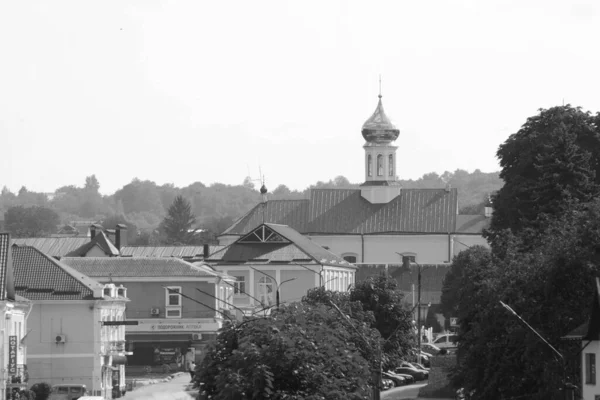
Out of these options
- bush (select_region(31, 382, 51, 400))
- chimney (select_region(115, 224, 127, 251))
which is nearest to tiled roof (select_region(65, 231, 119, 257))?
chimney (select_region(115, 224, 127, 251))

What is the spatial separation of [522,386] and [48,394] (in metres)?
20.3

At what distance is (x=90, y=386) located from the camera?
69938 millimetres

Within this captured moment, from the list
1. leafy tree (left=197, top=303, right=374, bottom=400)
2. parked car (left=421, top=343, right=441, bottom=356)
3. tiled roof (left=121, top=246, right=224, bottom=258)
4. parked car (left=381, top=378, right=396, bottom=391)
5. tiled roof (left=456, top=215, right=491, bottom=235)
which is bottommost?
parked car (left=381, top=378, right=396, bottom=391)

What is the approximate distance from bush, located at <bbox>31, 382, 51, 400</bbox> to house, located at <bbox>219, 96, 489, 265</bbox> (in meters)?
75.9

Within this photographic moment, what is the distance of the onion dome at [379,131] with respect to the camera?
15025cm

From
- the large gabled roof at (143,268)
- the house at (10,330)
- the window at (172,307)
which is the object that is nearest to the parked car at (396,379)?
the large gabled roof at (143,268)

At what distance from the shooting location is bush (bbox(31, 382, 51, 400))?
6359cm

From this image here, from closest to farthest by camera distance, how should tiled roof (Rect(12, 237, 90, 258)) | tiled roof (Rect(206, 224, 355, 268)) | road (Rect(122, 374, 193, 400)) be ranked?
road (Rect(122, 374, 193, 400))
tiled roof (Rect(206, 224, 355, 268))
tiled roof (Rect(12, 237, 90, 258))

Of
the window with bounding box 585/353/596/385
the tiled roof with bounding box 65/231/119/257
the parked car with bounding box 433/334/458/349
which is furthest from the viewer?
the tiled roof with bounding box 65/231/119/257

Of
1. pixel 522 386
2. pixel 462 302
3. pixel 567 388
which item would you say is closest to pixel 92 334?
pixel 462 302

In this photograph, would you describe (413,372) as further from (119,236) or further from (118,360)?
(119,236)

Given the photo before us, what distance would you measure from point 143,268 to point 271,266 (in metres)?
19.1

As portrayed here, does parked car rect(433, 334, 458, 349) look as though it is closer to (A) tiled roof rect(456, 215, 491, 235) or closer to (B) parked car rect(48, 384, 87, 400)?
(A) tiled roof rect(456, 215, 491, 235)

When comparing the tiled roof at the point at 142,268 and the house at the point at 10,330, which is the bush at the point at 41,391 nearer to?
the house at the point at 10,330
